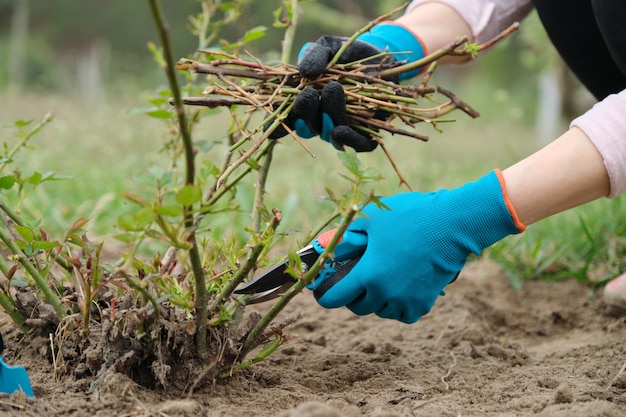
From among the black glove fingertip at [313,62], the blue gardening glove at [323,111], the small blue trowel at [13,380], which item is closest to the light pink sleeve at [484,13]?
the blue gardening glove at [323,111]

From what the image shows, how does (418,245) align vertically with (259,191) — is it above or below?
below

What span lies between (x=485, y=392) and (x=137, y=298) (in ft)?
2.41

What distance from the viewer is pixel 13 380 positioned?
117 centimetres

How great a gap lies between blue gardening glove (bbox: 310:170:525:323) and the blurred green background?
27 centimetres

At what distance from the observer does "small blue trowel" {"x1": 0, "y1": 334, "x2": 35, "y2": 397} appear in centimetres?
116

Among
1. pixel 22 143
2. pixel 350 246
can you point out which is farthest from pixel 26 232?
pixel 350 246

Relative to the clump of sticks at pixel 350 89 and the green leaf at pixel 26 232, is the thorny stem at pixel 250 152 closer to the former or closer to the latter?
the clump of sticks at pixel 350 89

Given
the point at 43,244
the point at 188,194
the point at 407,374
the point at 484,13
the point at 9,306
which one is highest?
the point at 484,13

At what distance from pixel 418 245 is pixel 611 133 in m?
0.45

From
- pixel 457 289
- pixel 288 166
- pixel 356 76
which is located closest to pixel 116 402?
pixel 356 76

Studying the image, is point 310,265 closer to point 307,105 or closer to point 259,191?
point 259,191

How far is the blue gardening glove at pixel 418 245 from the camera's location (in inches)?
54.3

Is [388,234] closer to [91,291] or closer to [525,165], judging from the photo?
[525,165]

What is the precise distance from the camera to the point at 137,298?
1.27m
